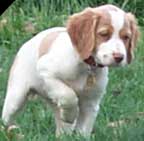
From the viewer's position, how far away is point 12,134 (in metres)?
6.01

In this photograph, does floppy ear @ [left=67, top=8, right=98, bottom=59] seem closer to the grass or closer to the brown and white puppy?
the brown and white puppy

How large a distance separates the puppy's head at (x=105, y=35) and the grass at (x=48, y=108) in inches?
19.5

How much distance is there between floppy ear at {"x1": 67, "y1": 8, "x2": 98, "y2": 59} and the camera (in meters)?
6.10

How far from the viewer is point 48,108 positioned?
7.07 meters

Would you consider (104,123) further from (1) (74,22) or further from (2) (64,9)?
(2) (64,9)

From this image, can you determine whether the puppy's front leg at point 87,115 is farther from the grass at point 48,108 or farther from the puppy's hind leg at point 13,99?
the puppy's hind leg at point 13,99

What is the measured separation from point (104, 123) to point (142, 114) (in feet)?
1.04

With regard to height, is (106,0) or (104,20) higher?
(104,20)

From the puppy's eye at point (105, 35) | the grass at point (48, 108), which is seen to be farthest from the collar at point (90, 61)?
the grass at point (48, 108)

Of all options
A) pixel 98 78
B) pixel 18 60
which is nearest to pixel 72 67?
pixel 98 78

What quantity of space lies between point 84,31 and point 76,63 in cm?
24

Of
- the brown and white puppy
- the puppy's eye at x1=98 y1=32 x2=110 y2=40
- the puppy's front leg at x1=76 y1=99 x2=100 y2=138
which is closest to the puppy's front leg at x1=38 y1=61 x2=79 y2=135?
the brown and white puppy

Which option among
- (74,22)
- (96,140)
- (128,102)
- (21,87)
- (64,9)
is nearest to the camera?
(96,140)

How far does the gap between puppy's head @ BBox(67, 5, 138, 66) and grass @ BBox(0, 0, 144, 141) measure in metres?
0.50
